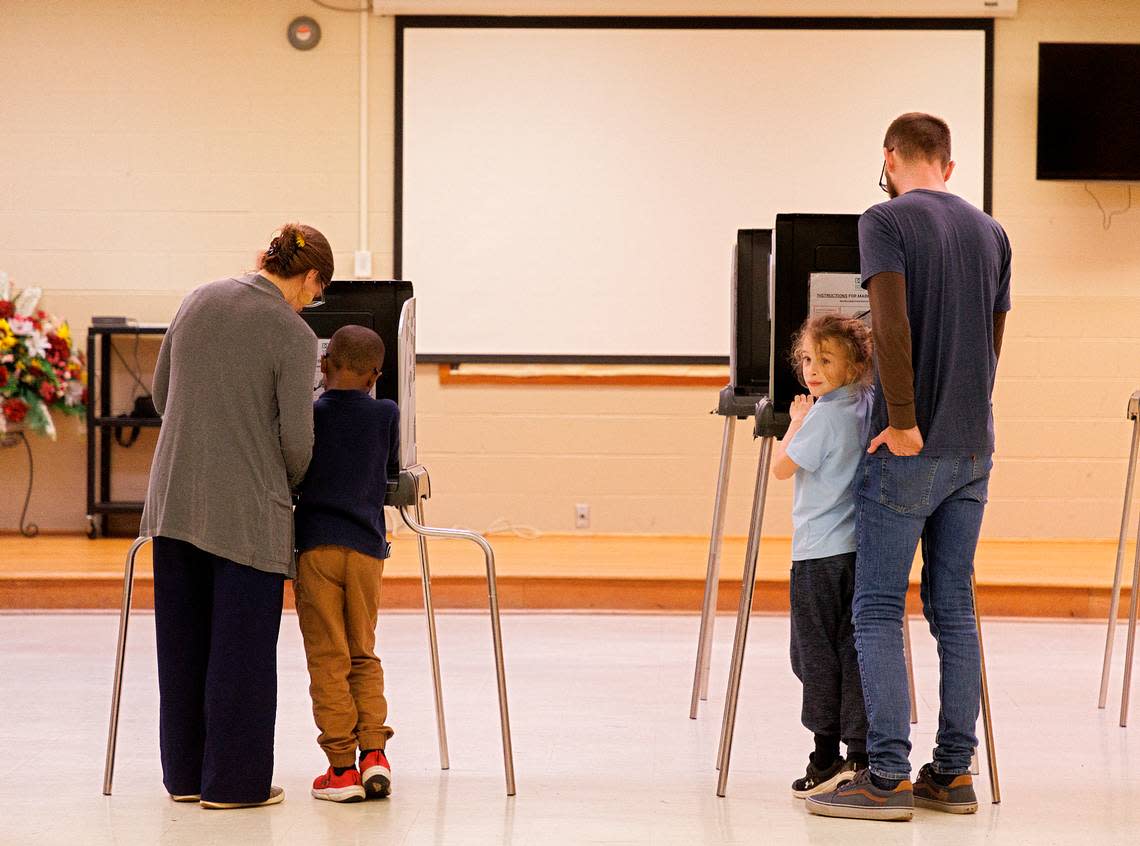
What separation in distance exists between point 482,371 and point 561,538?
86 centimetres

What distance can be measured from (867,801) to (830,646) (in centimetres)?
30

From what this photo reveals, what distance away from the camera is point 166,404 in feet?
7.98

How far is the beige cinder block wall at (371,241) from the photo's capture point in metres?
6.04

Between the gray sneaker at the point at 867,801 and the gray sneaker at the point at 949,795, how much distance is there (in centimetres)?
9

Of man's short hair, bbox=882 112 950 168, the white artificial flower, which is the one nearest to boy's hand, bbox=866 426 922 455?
man's short hair, bbox=882 112 950 168

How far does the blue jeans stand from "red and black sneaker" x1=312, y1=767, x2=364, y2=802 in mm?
970

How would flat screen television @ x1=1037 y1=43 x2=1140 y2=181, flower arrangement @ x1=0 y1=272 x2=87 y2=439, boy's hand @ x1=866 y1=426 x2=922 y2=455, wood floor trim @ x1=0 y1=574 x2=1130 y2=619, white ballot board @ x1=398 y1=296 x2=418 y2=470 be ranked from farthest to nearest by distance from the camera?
1. flat screen television @ x1=1037 y1=43 x2=1140 y2=181
2. flower arrangement @ x1=0 y1=272 x2=87 y2=439
3. wood floor trim @ x1=0 y1=574 x2=1130 y2=619
4. white ballot board @ x1=398 y1=296 x2=418 y2=470
5. boy's hand @ x1=866 y1=426 x2=922 y2=455

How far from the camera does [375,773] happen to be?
2.51m

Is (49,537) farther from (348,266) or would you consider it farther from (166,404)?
(166,404)

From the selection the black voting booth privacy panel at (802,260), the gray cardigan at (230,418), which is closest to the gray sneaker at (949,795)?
the black voting booth privacy panel at (802,260)

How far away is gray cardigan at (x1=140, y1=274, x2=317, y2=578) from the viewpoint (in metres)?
2.34

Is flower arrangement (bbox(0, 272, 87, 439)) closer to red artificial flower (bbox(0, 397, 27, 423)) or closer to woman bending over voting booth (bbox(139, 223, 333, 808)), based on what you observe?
red artificial flower (bbox(0, 397, 27, 423))

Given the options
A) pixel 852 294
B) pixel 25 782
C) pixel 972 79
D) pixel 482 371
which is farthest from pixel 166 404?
pixel 972 79

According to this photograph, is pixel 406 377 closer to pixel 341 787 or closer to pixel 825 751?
pixel 341 787
